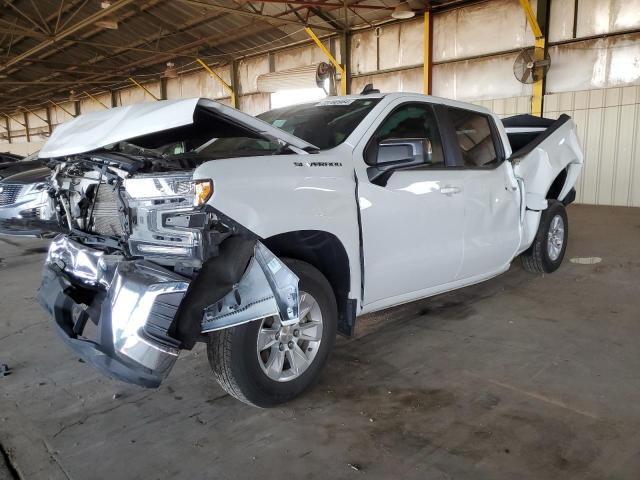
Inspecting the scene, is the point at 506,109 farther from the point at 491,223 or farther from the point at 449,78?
the point at 491,223

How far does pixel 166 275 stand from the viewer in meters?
2.30

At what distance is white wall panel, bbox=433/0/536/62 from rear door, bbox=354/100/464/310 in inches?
369

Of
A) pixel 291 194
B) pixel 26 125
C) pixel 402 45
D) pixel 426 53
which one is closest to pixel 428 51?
pixel 426 53

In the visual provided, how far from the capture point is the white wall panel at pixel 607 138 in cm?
1040

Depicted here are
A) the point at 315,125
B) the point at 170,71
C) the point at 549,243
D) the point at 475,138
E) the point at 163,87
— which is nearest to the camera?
the point at 315,125

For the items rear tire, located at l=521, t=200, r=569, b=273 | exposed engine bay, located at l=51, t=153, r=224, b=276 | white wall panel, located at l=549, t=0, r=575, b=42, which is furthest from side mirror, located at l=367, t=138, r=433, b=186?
white wall panel, located at l=549, t=0, r=575, b=42

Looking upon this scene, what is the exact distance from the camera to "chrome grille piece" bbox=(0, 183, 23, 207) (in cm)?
694

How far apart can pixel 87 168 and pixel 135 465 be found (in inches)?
64.8

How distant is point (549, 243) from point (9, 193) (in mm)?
7013

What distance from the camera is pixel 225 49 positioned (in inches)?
691

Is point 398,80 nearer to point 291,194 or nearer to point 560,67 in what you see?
point 560,67

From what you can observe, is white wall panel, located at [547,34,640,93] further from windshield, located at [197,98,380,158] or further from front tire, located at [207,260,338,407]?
front tire, located at [207,260,338,407]

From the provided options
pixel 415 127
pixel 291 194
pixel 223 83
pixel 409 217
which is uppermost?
pixel 223 83

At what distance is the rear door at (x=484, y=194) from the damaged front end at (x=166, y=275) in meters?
1.89
